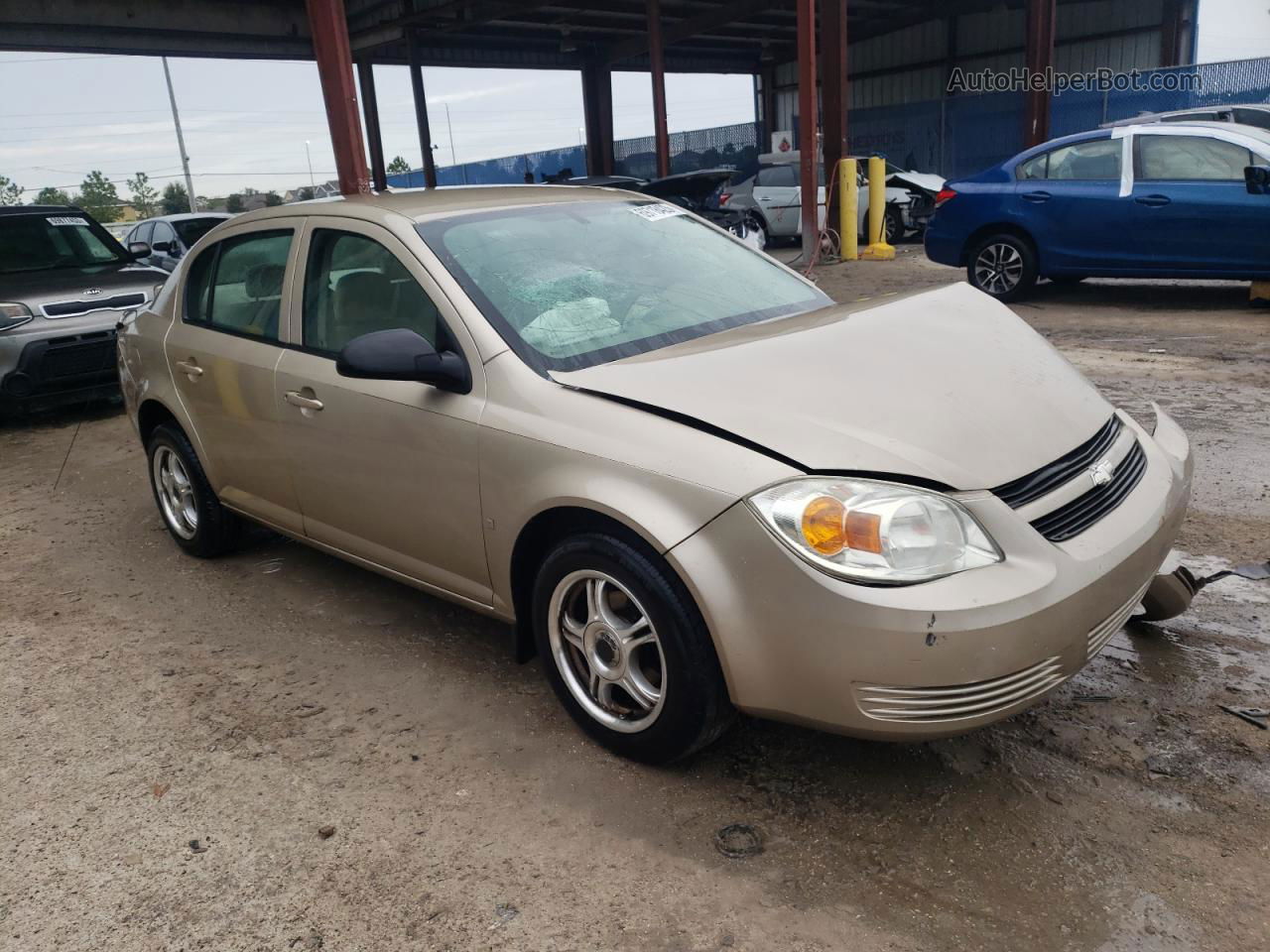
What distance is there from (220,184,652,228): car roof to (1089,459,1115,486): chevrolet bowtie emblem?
2.09m

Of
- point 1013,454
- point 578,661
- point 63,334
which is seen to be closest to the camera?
point 1013,454

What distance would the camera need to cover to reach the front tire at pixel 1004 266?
32.2ft

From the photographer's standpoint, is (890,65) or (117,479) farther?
(890,65)

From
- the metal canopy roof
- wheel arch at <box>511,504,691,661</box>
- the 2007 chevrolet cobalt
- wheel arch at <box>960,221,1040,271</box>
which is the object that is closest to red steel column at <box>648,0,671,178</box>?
the metal canopy roof

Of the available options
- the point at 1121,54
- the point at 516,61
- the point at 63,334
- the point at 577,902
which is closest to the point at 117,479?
the point at 63,334

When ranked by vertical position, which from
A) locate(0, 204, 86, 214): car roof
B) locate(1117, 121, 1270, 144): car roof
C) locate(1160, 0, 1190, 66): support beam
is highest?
locate(1160, 0, 1190, 66): support beam

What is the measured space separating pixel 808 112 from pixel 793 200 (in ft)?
12.3

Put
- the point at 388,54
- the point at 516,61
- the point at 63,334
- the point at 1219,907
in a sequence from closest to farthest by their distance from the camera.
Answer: the point at 1219,907
the point at 63,334
the point at 388,54
the point at 516,61

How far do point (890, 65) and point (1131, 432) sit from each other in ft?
106

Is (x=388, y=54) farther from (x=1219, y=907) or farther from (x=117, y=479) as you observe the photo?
(x=1219, y=907)

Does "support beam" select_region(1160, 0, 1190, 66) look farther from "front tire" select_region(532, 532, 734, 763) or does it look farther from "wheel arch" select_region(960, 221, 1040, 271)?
"front tire" select_region(532, 532, 734, 763)

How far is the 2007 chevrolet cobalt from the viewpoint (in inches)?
90.4

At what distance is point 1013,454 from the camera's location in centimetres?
249

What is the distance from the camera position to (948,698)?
226 centimetres
